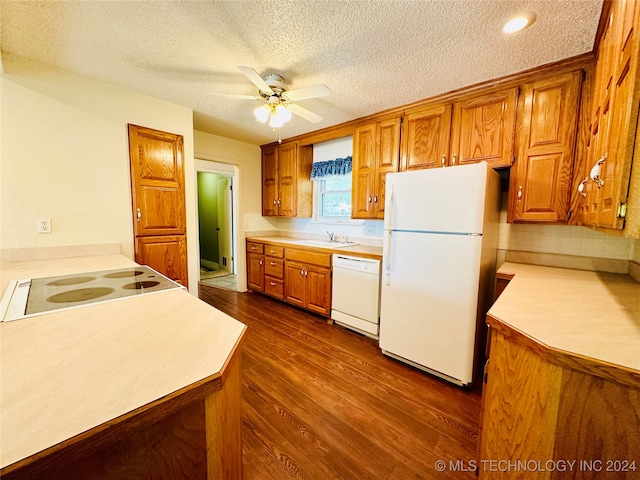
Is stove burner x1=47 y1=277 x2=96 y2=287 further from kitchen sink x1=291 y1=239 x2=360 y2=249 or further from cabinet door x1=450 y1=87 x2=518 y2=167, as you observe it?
cabinet door x1=450 y1=87 x2=518 y2=167

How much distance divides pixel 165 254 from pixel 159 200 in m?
0.54

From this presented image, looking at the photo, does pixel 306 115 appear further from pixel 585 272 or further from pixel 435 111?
pixel 585 272

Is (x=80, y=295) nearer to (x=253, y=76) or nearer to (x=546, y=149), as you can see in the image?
(x=253, y=76)

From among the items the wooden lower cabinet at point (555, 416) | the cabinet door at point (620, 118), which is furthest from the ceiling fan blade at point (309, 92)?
the wooden lower cabinet at point (555, 416)

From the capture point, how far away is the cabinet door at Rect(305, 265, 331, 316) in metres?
2.90

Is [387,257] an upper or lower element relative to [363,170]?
lower

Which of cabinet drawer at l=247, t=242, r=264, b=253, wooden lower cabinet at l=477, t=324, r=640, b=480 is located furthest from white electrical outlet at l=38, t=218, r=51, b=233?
wooden lower cabinet at l=477, t=324, r=640, b=480

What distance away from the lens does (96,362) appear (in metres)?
0.63

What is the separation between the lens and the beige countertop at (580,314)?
76cm

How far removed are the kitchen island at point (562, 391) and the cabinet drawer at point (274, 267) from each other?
264cm

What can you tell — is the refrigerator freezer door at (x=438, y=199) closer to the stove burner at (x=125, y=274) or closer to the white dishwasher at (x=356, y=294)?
A: the white dishwasher at (x=356, y=294)

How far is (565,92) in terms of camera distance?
172 cm

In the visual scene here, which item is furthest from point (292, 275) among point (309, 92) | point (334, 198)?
point (309, 92)

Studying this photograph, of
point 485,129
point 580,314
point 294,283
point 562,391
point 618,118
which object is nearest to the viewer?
point 562,391
